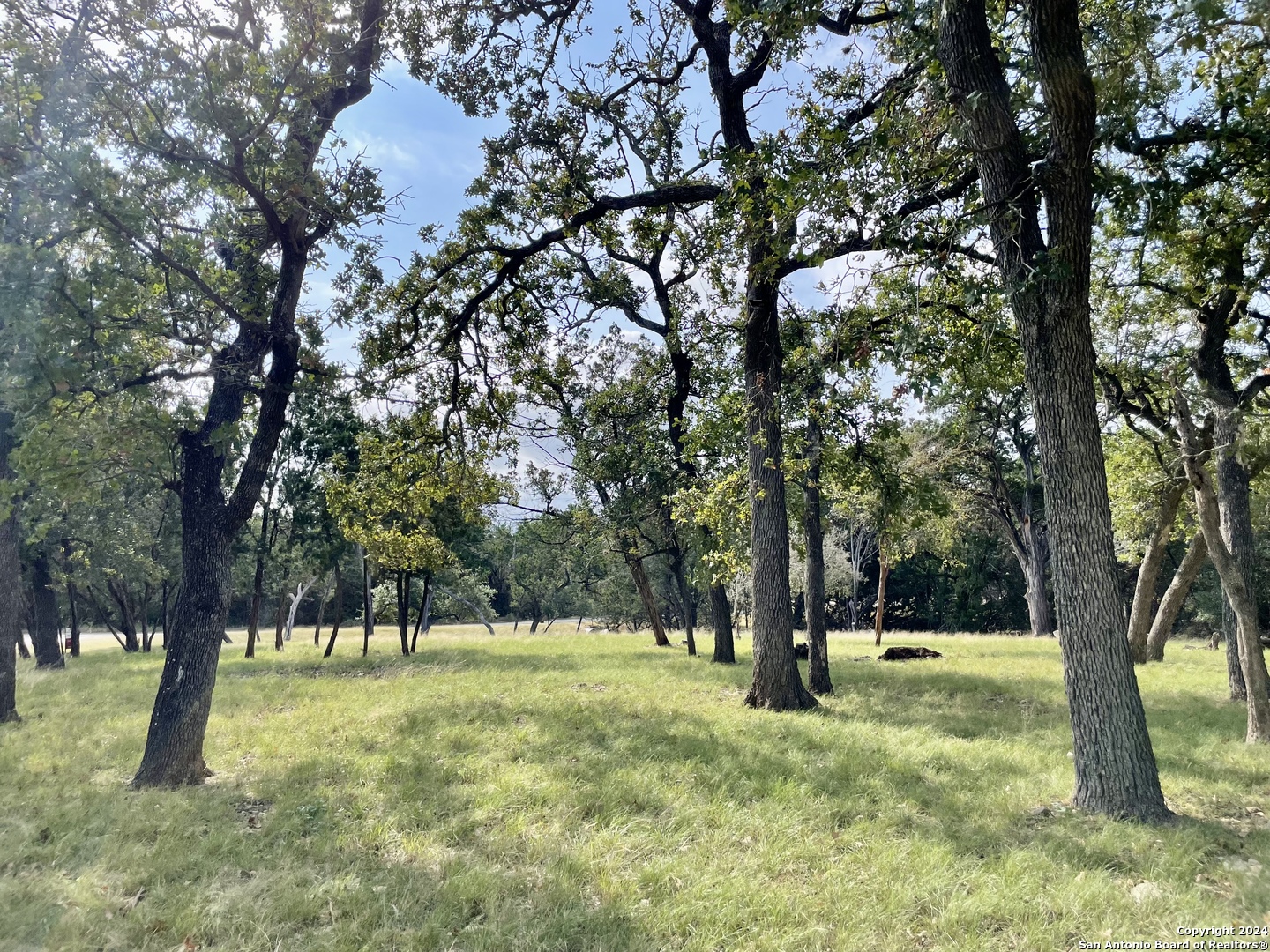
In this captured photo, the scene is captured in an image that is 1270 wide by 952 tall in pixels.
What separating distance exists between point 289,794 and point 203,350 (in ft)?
17.8

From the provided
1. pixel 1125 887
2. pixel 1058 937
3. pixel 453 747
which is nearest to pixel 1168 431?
pixel 1125 887

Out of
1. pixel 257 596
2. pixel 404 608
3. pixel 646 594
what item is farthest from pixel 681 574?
pixel 257 596

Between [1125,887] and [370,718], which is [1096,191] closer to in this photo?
[1125,887]

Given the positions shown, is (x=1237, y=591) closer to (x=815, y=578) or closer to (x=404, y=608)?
(x=815, y=578)

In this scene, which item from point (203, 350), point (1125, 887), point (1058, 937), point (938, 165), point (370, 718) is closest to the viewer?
point (1058, 937)

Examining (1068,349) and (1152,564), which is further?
(1152,564)

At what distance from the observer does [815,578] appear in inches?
486

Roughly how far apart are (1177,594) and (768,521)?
11359 mm

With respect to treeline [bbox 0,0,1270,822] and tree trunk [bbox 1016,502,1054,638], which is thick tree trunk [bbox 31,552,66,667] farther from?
tree trunk [bbox 1016,502,1054,638]

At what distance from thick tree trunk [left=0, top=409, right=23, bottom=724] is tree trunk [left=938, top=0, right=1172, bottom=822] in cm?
1479

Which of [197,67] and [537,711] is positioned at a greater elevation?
[197,67]

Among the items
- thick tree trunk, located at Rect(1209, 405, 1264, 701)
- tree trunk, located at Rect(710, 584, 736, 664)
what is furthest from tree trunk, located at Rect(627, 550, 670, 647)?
thick tree trunk, located at Rect(1209, 405, 1264, 701)

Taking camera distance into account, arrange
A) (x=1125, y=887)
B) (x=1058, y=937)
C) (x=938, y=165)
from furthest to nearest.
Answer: (x=938, y=165) → (x=1125, y=887) → (x=1058, y=937)

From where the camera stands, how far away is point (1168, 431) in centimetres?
1045
